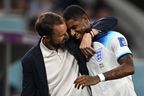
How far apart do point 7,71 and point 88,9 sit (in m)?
2.51

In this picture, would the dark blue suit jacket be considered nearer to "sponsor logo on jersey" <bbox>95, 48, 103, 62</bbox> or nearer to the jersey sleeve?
"sponsor logo on jersey" <bbox>95, 48, 103, 62</bbox>

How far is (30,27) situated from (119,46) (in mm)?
6314

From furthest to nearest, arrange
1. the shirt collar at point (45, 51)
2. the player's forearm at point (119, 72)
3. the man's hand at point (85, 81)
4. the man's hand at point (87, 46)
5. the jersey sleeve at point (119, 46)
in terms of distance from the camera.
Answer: the shirt collar at point (45, 51), the man's hand at point (87, 46), the jersey sleeve at point (119, 46), the player's forearm at point (119, 72), the man's hand at point (85, 81)

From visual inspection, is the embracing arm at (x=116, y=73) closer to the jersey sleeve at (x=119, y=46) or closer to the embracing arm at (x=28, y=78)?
the jersey sleeve at (x=119, y=46)

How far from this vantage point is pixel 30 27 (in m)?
13.4

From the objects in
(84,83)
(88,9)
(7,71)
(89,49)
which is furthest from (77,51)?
(88,9)

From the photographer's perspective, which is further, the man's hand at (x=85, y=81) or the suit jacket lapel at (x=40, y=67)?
the suit jacket lapel at (x=40, y=67)

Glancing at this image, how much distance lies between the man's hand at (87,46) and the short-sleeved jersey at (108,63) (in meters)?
0.08

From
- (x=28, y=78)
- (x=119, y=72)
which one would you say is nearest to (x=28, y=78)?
(x=28, y=78)

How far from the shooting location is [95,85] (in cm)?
732

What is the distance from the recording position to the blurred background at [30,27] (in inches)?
482

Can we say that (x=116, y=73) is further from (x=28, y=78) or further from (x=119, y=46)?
(x=28, y=78)

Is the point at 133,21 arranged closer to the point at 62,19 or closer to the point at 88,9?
the point at 88,9

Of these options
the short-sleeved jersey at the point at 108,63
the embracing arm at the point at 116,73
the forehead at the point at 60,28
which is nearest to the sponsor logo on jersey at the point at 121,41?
the short-sleeved jersey at the point at 108,63
